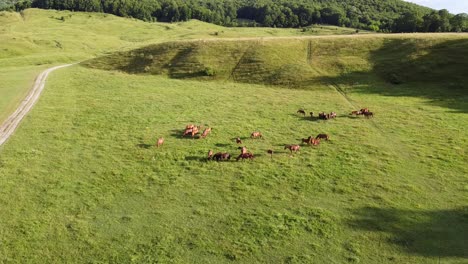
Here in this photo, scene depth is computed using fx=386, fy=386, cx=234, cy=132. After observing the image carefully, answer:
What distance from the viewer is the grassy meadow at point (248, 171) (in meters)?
17.3

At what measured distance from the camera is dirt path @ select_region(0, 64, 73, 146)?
103 feet

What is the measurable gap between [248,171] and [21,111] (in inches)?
995

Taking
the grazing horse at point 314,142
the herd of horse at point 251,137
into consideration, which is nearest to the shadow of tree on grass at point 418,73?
the herd of horse at point 251,137

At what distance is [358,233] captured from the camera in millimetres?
17938

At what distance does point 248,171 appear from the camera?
2433 cm

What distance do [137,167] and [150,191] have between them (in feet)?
11.8

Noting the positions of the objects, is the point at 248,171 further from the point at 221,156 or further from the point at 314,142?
the point at 314,142

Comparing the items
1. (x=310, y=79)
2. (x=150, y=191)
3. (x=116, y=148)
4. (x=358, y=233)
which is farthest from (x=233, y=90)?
(x=358, y=233)

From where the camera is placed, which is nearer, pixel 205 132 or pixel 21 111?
pixel 205 132

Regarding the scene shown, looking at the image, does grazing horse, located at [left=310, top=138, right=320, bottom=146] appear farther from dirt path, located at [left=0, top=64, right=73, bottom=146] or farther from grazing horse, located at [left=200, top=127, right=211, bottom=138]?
dirt path, located at [left=0, top=64, right=73, bottom=146]

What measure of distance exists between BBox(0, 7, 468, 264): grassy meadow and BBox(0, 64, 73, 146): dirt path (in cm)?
90

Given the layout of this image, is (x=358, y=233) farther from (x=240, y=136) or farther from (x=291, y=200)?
(x=240, y=136)

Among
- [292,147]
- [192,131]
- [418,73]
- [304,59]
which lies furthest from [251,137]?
[418,73]

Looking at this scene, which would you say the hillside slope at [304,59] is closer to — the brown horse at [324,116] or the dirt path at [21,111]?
the dirt path at [21,111]
